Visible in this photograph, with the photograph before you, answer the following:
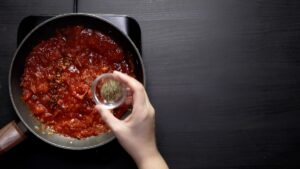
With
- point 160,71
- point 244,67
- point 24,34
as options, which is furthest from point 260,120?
point 24,34

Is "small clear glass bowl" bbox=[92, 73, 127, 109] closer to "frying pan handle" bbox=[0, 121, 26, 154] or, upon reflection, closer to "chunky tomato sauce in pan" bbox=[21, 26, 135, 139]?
"chunky tomato sauce in pan" bbox=[21, 26, 135, 139]

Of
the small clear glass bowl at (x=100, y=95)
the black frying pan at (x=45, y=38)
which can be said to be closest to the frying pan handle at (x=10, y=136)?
the black frying pan at (x=45, y=38)

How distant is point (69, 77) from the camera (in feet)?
3.88

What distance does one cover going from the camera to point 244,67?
4.25 ft

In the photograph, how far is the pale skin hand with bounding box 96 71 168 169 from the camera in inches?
39.8

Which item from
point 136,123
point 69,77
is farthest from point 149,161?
point 69,77

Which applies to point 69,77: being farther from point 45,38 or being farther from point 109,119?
point 109,119

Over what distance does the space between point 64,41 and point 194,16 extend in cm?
41

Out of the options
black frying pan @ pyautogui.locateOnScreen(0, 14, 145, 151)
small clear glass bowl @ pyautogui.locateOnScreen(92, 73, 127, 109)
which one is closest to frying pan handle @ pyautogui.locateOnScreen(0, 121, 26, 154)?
black frying pan @ pyautogui.locateOnScreen(0, 14, 145, 151)

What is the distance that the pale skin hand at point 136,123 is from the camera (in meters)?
1.01

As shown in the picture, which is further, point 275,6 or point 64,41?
point 275,6

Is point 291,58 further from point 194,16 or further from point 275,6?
point 194,16

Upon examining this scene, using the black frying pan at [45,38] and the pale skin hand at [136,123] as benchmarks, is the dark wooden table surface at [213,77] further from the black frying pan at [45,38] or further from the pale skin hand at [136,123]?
the pale skin hand at [136,123]

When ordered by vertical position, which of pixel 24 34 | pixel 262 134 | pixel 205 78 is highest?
pixel 24 34
